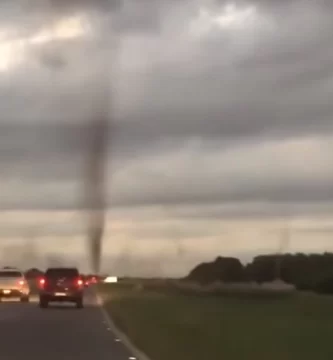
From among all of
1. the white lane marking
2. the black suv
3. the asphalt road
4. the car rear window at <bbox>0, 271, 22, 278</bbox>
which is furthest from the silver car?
the white lane marking

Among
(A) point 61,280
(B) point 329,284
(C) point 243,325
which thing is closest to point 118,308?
(A) point 61,280

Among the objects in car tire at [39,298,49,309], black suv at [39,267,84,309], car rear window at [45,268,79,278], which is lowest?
car tire at [39,298,49,309]

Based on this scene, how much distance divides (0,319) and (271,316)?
10.1 metres

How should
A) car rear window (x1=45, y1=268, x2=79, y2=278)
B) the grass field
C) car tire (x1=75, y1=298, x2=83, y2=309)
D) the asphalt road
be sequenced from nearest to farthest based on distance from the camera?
the grass field
the asphalt road
car tire (x1=75, y1=298, x2=83, y2=309)
car rear window (x1=45, y1=268, x2=79, y2=278)

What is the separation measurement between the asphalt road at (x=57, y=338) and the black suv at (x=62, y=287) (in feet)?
21.4

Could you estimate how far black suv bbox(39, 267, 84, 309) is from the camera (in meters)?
50.2

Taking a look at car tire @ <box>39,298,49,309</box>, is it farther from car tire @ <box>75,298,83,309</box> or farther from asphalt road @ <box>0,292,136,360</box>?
asphalt road @ <box>0,292,136,360</box>

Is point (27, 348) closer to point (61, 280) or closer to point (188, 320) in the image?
point (188, 320)

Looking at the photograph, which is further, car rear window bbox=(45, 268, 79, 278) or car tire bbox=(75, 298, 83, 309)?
car rear window bbox=(45, 268, 79, 278)

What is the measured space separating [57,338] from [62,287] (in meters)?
21.1

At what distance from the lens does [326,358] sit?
68.8ft

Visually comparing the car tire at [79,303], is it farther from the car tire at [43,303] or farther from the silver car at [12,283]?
the silver car at [12,283]

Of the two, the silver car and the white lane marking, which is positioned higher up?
the silver car

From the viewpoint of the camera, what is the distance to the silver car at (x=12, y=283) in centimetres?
5872
